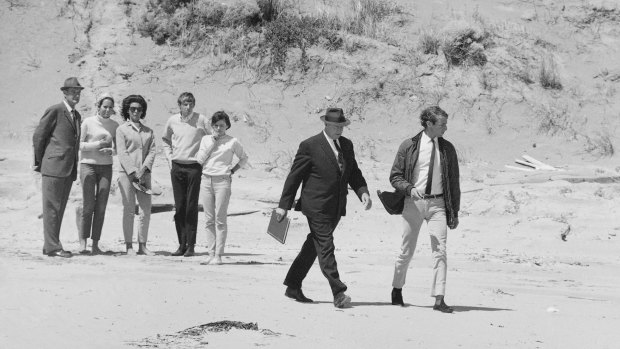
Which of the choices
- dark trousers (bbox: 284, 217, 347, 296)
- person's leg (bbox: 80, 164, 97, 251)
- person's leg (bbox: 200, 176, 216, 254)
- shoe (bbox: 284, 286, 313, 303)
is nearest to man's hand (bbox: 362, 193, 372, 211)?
dark trousers (bbox: 284, 217, 347, 296)

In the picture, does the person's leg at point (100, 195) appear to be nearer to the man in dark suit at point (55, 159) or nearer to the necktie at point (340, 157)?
the man in dark suit at point (55, 159)

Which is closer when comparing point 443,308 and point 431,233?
point 443,308

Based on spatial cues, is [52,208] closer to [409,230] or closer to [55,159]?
[55,159]

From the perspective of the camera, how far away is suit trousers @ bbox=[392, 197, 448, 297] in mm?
8266

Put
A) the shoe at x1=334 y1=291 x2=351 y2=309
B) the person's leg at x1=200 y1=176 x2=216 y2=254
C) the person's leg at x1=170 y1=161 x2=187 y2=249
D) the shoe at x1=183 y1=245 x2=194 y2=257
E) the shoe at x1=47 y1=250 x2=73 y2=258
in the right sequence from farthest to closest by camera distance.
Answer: the person's leg at x1=170 y1=161 x2=187 y2=249 → the shoe at x1=183 y1=245 x2=194 y2=257 → the person's leg at x1=200 y1=176 x2=216 y2=254 → the shoe at x1=47 y1=250 x2=73 y2=258 → the shoe at x1=334 y1=291 x2=351 y2=309

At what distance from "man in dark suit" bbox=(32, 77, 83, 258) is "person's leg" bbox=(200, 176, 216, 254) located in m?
1.43

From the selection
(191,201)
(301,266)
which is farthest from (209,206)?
(301,266)

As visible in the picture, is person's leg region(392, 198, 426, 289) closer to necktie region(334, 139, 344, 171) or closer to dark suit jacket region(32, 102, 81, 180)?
necktie region(334, 139, 344, 171)

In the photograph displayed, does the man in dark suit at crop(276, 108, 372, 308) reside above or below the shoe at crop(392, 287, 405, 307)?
above

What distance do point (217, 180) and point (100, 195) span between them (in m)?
1.41

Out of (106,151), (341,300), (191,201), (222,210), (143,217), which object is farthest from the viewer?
(191,201)

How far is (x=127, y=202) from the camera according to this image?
1135cm

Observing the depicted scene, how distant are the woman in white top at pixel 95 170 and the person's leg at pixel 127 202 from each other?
0.53ft

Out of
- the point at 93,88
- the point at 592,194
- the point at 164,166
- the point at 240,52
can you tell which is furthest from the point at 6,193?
the point at 592,194
